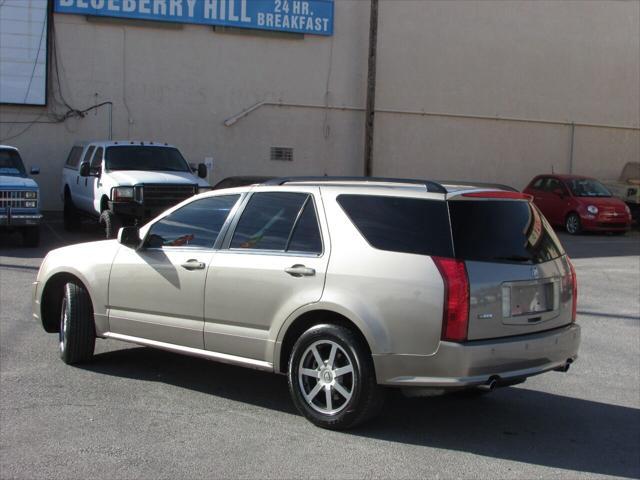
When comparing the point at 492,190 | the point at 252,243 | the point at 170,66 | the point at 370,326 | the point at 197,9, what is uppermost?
the point at 197,9

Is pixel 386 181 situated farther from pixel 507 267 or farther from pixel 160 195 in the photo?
pixel 160 195

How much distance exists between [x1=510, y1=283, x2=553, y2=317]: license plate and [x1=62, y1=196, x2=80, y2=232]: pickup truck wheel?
48.2ft

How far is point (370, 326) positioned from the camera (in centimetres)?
554

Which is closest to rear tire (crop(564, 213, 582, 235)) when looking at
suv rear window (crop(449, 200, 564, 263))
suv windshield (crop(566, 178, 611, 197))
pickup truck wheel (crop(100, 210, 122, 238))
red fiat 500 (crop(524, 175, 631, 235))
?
red fiat 500 (crop(524, 175, 631, 235))

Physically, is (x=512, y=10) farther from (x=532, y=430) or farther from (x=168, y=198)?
(x=532, y=430)

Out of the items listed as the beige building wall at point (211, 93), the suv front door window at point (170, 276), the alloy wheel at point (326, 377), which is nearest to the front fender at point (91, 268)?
the suv front door window at point (170, 276)

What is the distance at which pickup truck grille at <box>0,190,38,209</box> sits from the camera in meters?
15.1

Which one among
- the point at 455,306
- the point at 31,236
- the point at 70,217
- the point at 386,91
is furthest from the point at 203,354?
the point at 386,91

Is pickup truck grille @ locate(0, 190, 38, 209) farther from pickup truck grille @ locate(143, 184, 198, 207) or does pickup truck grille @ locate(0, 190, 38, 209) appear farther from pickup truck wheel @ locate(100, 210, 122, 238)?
pickup truck grille @ locate(143, 184, 198, 207)

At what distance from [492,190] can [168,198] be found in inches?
404

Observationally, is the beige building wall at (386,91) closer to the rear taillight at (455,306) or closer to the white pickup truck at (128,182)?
the white pickup truck at (128,182)

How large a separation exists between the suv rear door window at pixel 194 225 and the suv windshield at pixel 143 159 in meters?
9.92

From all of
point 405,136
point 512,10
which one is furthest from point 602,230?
point 512,10

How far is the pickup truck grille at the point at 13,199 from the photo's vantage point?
1515 centimetres
